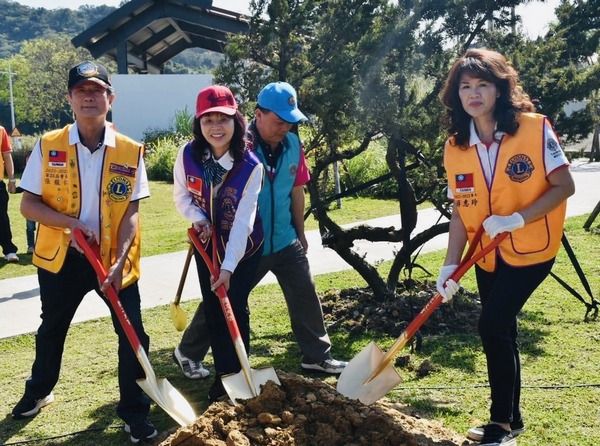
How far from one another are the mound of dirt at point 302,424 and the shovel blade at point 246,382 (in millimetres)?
74

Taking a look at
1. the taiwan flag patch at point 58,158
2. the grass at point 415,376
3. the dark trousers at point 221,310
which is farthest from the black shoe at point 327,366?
the taiwan flag patch at point 58,158

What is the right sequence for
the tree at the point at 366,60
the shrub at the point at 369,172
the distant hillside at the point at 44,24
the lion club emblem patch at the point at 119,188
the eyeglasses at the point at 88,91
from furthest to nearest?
the distant hillside at the point at 44,24 < the shrub at the point at 369,172 < the tree at the point at 366,60 < the lion club emblem patch at the point at 119,188 < the eyeglasses at the point at 88,91

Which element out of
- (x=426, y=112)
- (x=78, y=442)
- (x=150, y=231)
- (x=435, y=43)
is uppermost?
(x=435, y=43)

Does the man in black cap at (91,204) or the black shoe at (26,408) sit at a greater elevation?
the man in black cap at (91,204)

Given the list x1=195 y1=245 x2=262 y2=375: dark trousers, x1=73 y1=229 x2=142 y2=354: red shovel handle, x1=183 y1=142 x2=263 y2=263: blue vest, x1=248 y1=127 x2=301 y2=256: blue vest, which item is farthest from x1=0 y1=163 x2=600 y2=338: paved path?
x1=73 y1=229 x2=142 y2=354: red shovel handle

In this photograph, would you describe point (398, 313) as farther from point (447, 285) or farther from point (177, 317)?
point (447, 285)

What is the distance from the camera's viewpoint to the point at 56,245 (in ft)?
12.6

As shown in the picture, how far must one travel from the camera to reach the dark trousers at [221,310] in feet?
12.9

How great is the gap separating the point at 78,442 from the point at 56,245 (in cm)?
103

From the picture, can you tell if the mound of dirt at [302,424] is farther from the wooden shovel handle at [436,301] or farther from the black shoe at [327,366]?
the black shoe at [327,366]

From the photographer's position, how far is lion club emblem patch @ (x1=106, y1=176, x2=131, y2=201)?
3822mm

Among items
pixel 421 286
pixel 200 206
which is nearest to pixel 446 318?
pixel 421 286

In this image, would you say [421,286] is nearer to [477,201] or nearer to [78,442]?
[477,201]

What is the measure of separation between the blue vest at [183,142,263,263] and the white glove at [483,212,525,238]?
4.08 ft
